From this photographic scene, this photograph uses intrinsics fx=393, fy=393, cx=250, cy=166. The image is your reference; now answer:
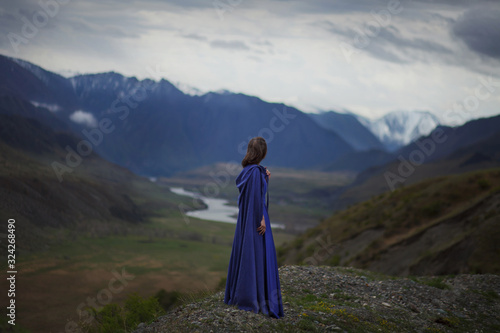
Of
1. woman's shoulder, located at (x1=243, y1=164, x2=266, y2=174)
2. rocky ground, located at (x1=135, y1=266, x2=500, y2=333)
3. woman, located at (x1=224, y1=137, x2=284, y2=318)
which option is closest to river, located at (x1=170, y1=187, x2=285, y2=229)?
rocky ground, located at (x1=135, y1=266, x2=500, y2=333)

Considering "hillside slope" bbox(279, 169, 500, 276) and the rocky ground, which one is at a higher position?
"hillside slope" bbox(279, 169, 500, 276)

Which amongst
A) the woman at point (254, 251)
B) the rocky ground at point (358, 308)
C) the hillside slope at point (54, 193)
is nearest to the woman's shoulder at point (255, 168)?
the woman at point (254, 251)

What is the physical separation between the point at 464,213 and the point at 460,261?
5848 millimetres

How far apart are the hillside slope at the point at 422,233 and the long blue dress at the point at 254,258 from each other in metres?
12.1

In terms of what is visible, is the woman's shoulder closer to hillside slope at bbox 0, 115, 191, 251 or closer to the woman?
the woman

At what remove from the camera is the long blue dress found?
848 cm

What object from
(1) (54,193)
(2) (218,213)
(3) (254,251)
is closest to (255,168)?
(3) (254,251)

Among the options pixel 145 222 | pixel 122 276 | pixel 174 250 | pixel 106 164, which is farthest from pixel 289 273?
pixel 106 164

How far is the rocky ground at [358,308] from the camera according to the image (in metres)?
8.04

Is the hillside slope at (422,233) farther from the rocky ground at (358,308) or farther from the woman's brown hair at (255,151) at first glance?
the woman's brown hair at (255,151)

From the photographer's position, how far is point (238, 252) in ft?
28.8

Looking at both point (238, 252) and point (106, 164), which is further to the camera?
point (106, 164)

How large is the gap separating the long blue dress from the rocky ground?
1.05 feet

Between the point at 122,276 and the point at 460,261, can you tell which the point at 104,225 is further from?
the point at 460,261
